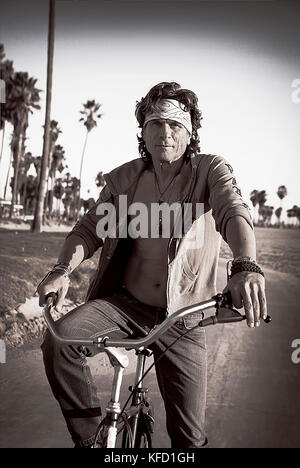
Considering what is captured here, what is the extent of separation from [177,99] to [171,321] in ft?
3.86

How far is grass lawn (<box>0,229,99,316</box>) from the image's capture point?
5074 millimetres

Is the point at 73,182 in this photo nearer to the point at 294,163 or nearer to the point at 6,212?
the point at 6,212

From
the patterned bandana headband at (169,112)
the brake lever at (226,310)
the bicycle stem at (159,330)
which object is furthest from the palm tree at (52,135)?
the brake lever at (226,310)

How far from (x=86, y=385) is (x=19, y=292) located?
3425 mm

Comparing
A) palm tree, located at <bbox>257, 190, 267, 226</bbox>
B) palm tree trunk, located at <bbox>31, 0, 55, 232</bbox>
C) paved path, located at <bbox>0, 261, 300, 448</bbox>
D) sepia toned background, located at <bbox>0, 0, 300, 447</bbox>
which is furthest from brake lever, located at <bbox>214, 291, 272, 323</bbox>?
palm tree trunk, located at <bbox>31, 0, 55, 232</bbox>

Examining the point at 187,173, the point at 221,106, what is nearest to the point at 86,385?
the point at 187,173

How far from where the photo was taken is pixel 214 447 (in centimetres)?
363

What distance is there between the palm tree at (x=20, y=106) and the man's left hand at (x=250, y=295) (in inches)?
166

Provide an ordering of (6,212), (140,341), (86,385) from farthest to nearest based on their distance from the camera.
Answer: (6,212) → (86,385) → (140,341)

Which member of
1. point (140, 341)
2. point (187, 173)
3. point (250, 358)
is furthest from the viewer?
point (250, 358)

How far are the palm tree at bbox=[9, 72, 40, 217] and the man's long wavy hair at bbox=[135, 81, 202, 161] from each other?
3.09 meters

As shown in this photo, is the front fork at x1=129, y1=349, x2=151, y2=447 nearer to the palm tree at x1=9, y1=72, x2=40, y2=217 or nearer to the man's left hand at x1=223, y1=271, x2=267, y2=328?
the man's left hand at x1=223, y1=271, x2=267, y2=328

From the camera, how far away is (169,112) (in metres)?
2.27

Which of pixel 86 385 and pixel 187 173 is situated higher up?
pixel 187 173
